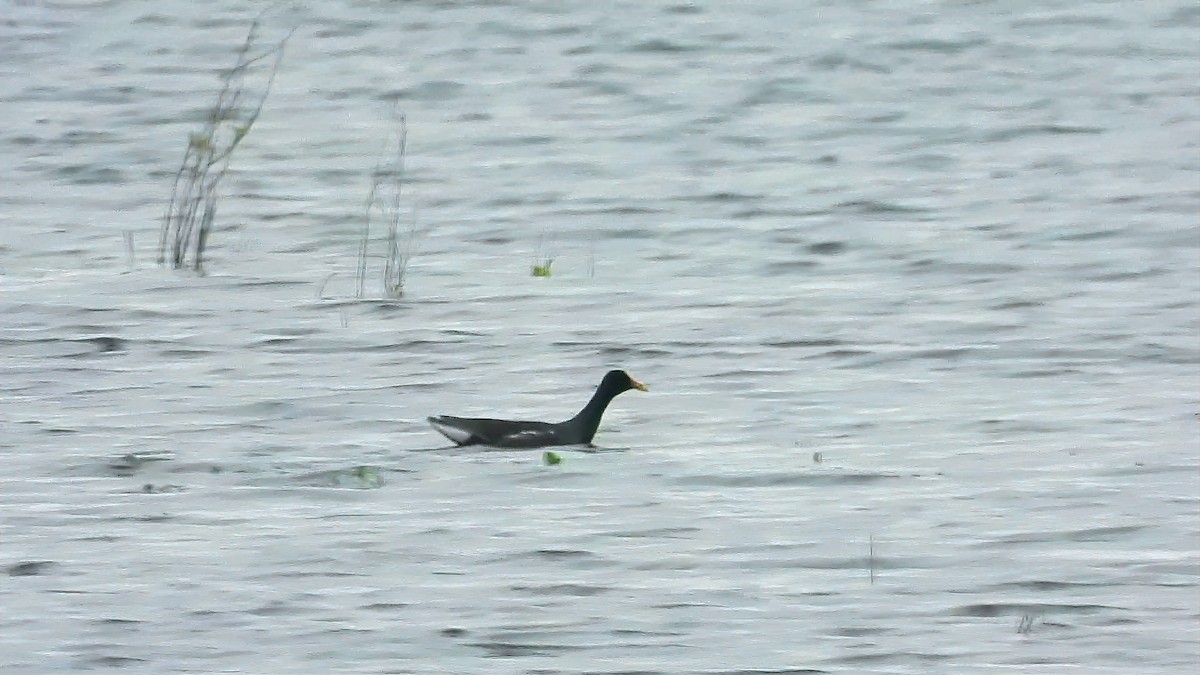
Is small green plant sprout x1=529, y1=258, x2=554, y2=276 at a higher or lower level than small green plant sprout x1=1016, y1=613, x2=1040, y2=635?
lower

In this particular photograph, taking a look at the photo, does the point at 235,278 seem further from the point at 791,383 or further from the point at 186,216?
the point at 791,383

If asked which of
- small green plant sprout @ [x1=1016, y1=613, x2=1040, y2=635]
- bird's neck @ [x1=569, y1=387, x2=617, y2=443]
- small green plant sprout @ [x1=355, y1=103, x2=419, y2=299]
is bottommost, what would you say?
small green plant sprout @ [x1=355, y1=103, x2=419, y2=299]

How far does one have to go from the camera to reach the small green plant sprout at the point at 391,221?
50.1ft

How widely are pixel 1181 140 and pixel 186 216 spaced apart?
842 cm

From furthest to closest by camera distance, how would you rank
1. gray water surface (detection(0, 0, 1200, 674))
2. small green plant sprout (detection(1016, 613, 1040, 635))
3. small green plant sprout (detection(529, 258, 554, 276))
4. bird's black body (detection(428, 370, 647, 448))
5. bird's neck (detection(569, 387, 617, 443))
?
small green plant sprout (detection(529, 258, 554, 276)), bird's neck (detection(569, 387, 617, 443)), bird's black body (detection(428, 370, 647, 448)), gray water surface (detection(0, 0, 1200, 674)), small green plant sprout (detection(1016, 613, 1040, 635))

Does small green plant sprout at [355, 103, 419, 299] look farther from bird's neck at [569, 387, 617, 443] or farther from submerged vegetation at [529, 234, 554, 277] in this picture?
bird's neck at [569, 387, 617, 443]

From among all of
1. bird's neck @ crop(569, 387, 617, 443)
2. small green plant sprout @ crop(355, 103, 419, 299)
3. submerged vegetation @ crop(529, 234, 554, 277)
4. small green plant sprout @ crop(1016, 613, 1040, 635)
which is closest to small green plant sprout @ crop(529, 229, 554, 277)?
submerged vegetation @ crop(529, 234, 554, 277)

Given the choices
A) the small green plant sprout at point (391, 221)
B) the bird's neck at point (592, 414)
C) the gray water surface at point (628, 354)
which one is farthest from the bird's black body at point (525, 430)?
the small green plant sprout at point (391, 221)

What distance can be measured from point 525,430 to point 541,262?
4.94m

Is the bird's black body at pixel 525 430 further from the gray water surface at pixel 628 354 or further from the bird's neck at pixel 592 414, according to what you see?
the gray water surface at pixel 628 354

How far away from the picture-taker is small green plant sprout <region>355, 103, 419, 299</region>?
1528 centimetres

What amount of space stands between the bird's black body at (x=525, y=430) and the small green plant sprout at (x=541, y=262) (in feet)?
12.8

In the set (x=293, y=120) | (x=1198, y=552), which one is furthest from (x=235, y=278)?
(x=1198, y=552)

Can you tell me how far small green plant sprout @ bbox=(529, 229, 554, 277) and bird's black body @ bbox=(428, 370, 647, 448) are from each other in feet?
12.8
